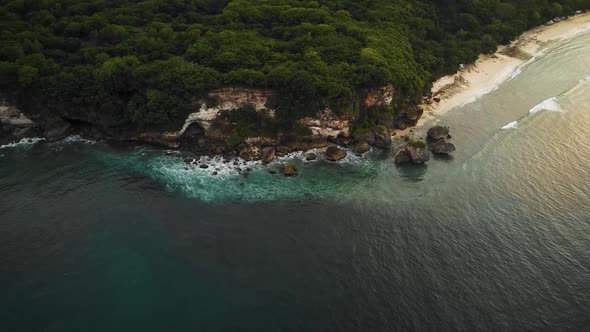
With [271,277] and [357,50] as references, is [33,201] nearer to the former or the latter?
[271,277]

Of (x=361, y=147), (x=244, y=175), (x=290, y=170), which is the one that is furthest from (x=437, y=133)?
(x=244, y=175)

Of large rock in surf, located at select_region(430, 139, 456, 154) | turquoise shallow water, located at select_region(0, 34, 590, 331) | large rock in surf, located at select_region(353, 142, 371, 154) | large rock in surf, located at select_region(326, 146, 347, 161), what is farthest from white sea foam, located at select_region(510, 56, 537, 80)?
large rock in surf, located at select_region(326, 146, 347, 161)

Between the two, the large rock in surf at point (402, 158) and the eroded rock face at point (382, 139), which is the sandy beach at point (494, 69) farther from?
the large rock in surf at point (402, 158)

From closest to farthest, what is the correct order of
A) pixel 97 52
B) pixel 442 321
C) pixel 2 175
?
1. pixel 442 321
2. pixel 2 175
3. pixel 97 52

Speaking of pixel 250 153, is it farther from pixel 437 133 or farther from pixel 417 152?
pixel 437 133

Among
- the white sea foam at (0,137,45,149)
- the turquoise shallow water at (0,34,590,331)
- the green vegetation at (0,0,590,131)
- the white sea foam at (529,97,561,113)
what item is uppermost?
the green vegetation at (0,0,590,131)

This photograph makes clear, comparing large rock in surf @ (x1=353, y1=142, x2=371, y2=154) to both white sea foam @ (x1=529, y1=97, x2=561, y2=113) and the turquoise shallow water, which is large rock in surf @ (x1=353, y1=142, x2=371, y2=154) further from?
white sea foam @ (x1=529, y1=97, x2=561, y2=113)

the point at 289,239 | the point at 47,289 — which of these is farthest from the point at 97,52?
the point at 289,239
